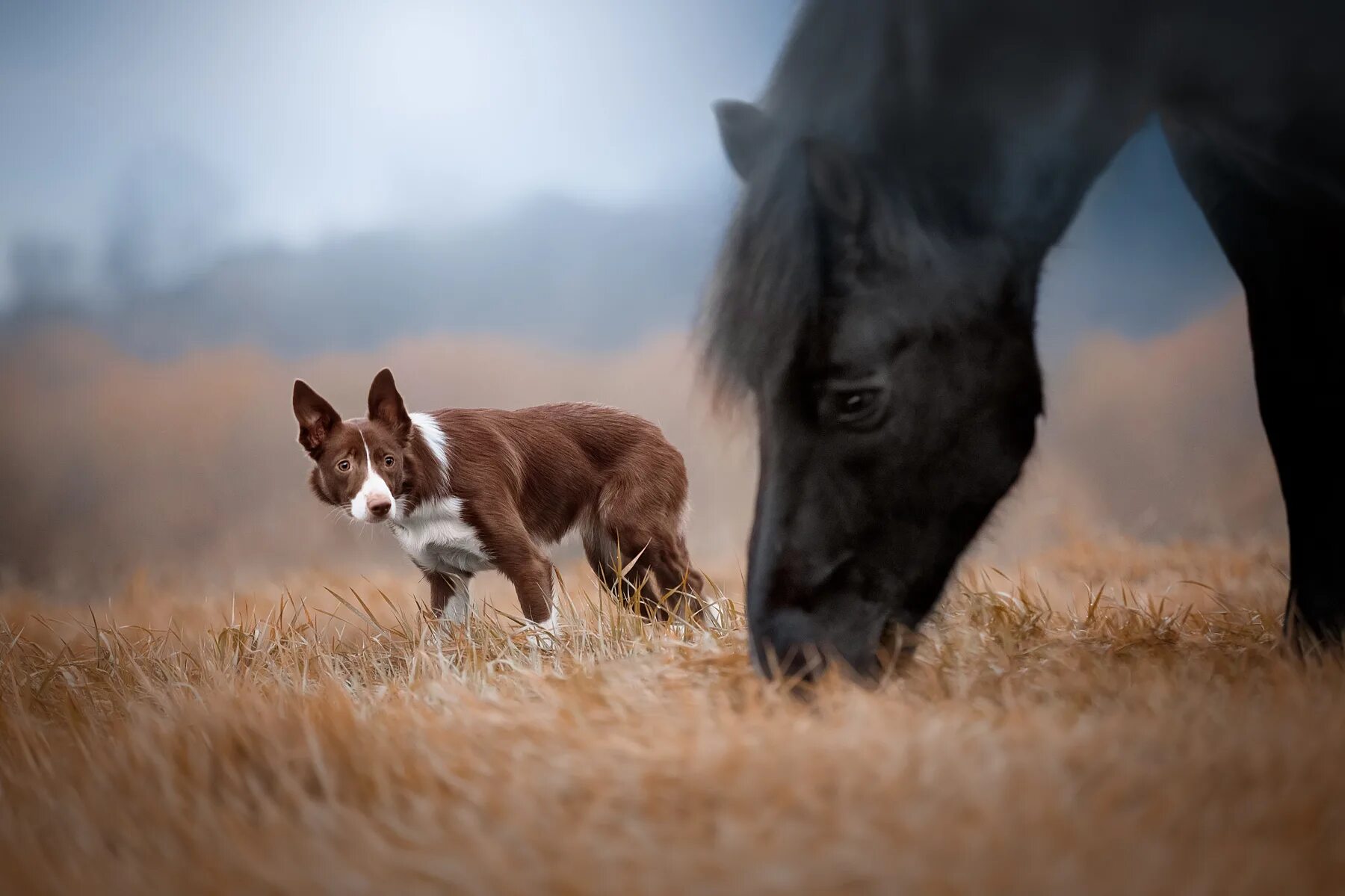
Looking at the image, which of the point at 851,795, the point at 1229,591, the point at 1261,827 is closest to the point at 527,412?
the point at 1229,591

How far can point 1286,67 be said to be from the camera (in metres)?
1.64

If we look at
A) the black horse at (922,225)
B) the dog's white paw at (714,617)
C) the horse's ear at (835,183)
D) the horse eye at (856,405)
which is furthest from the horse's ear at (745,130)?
the dog's white paw at (714,617)

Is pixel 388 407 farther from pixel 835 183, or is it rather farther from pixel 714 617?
pixel 835 183

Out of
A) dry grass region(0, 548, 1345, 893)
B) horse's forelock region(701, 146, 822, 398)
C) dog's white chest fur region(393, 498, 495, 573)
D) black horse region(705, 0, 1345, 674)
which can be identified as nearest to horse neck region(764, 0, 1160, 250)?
black horse region(705, 0, 1345, 674)

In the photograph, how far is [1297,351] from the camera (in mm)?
1928

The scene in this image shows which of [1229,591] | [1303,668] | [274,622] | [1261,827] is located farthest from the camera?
[274,622]

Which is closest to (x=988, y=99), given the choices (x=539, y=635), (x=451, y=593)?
(x=539, y=635)

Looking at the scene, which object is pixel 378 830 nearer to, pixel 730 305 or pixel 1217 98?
pixel 730 305

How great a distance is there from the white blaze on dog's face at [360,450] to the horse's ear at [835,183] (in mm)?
1532

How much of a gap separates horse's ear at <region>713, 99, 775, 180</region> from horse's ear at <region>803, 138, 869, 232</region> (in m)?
0.17

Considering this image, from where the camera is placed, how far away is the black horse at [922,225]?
1.60 metres

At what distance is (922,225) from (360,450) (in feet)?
5.58

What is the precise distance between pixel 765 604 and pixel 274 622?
189cm

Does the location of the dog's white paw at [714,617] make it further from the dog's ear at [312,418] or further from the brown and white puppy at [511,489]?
the dog's ear at [312,418]
